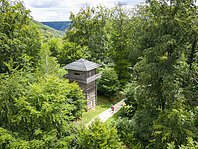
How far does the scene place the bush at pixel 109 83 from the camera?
31.0 m

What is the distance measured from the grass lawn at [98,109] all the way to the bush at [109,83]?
1.32 meters

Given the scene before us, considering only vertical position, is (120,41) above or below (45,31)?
below

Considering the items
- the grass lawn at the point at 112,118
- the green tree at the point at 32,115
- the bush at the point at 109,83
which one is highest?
the green tree at the point at 32,115

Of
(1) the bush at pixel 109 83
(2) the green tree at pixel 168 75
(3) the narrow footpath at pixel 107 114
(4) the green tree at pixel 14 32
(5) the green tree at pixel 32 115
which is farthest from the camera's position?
(1) the bush at pixel 109 83

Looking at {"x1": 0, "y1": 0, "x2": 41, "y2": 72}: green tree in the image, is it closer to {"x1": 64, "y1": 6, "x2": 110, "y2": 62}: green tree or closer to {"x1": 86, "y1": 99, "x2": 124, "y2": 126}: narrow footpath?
{"x1": 86, "y1": 99, "x2": 124, "y2": 126}: narrow footpath

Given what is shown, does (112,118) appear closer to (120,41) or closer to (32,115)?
(32,115)

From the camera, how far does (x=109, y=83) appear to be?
31.5 metres

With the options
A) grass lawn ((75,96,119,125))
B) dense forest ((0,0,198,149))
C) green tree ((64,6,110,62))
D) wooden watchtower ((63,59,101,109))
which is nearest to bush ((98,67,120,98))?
grass lawn ((75,96,119,125))

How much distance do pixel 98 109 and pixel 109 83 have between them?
4756 mm

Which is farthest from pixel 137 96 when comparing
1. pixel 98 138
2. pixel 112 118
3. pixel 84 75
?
pixel 84 75

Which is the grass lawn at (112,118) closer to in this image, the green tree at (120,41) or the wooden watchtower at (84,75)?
the wooden watchtower at (84,75)

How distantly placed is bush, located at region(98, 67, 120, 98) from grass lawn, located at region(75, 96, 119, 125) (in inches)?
51.9

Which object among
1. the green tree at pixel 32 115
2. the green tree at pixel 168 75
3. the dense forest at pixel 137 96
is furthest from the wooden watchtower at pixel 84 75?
the green tree at pixel 32 115

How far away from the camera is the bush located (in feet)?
102
